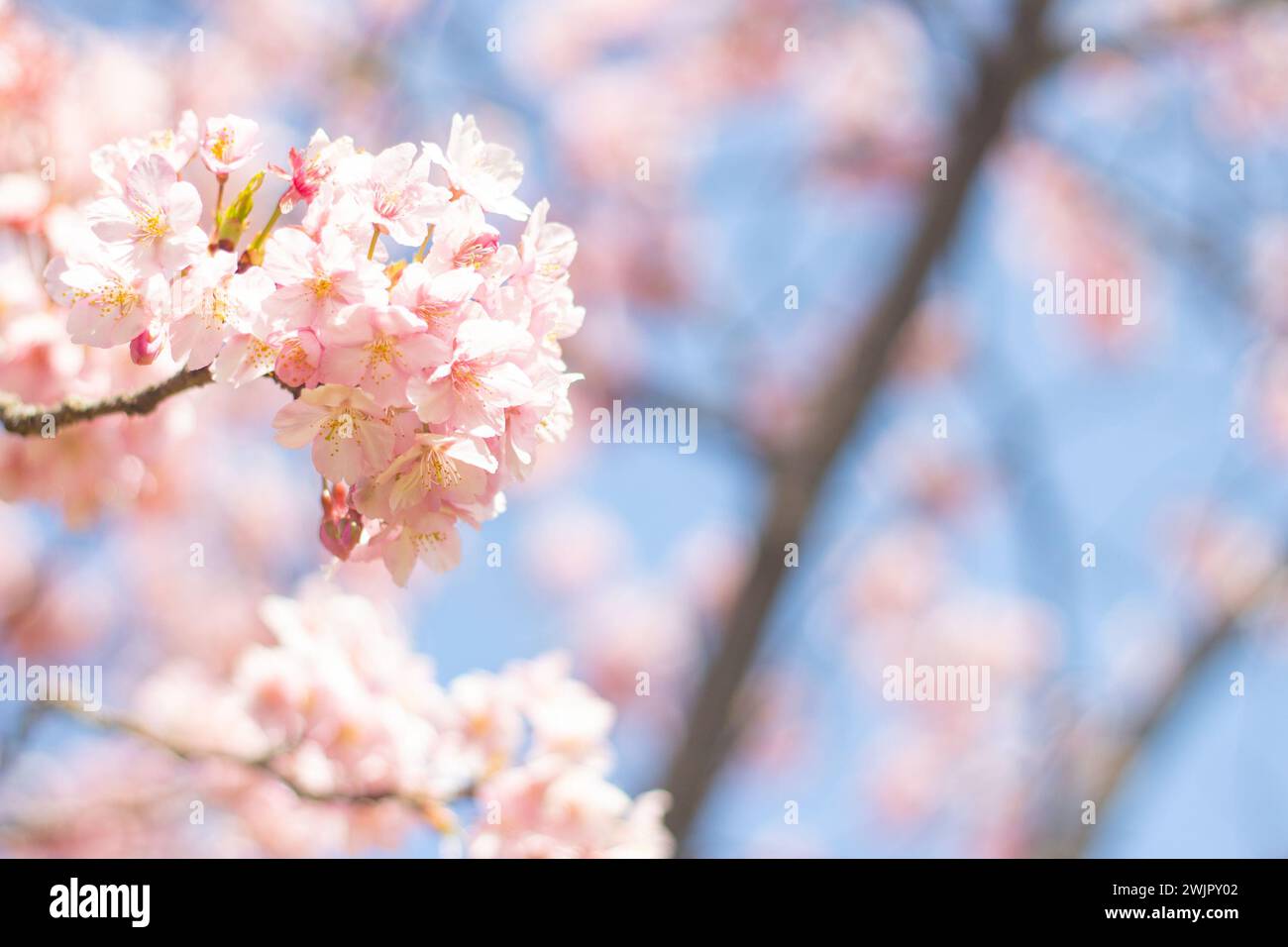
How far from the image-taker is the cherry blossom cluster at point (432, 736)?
1.69 meters

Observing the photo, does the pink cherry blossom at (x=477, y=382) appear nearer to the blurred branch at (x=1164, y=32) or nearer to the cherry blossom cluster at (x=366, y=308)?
the cherry blossom cluster at (x=366, y=308)

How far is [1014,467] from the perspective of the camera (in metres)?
4.33

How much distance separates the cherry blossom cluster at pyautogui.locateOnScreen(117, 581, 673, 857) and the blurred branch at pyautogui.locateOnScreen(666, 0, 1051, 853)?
65.5 inches

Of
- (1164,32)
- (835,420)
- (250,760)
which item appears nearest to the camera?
(250,760)

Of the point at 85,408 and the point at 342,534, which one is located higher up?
the point at 85,408

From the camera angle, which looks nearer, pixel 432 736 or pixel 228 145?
pixel 228 145

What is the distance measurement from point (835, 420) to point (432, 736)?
2.19 m

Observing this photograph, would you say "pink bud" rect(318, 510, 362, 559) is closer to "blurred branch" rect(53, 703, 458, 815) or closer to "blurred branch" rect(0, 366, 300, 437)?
"blurred branch" rect(0, 366, 300, 437)

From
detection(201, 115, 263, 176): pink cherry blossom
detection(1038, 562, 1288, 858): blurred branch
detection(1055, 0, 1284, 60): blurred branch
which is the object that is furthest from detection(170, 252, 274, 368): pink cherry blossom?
detection(1038, 562, 1288, 858): blurred branch

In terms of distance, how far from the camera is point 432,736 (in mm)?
1785

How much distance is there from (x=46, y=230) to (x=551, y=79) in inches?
235

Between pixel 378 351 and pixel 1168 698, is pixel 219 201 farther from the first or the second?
pixel 1168 698

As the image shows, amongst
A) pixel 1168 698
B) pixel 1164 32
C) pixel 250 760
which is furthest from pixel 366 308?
pixel 1168 698

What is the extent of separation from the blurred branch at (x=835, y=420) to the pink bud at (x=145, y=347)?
8.31 ft
